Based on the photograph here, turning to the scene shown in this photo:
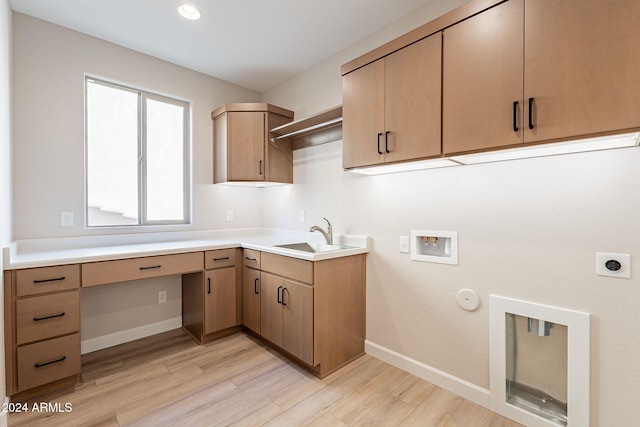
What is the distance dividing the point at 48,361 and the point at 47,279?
1.73 feet

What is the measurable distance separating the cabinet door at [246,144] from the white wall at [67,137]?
62 centimetres

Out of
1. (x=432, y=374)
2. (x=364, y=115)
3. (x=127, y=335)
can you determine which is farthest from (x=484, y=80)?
(x=127, y=335)

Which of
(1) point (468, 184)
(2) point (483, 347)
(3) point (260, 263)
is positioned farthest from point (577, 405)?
(3) point (260, 263)

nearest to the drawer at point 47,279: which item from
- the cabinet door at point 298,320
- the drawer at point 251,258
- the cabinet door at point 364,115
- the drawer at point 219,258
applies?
→ the drawer at point 219,258

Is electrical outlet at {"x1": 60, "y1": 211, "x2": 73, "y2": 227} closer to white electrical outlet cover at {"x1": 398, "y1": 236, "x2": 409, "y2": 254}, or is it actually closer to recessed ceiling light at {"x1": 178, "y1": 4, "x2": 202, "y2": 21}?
recessed ceiling light at {"x1": 178, "y1": 4, "x2": 202, "y2": 21}

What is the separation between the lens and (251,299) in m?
2.61

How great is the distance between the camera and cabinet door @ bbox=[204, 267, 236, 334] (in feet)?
8.32

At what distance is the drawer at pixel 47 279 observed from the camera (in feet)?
5.66

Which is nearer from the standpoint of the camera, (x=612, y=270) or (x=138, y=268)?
(x=612, y=270)

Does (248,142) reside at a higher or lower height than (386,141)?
higher

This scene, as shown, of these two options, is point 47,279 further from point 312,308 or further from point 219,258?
point 312,308

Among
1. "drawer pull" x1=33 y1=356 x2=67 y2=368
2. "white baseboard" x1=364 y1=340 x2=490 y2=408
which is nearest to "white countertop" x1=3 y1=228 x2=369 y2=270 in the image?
"drawer pull" x1=33 y1=356 x2=67 y2=368

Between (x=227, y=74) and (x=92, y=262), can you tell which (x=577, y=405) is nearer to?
(x=92, y=262)

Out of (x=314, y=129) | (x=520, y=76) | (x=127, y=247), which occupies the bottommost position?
(x=127, y=247)
